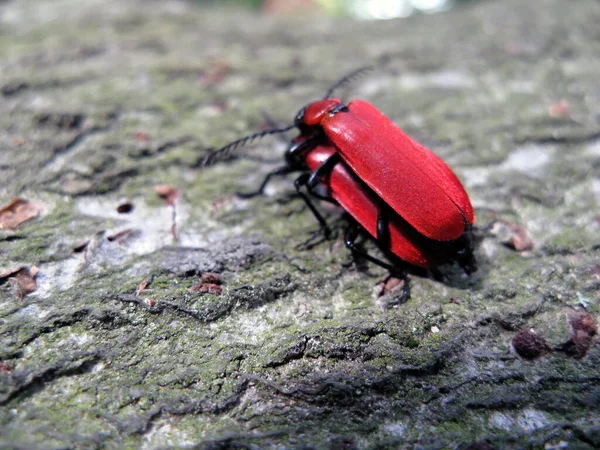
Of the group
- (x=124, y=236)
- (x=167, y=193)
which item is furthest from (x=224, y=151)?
(x=124, y=236)

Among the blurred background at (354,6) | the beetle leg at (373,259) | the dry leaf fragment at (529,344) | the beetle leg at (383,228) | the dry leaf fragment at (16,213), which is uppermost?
the blurred background at (354,6)

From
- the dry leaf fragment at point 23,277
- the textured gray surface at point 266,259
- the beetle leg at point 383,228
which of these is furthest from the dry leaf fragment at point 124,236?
the beetle leg at point 383,228

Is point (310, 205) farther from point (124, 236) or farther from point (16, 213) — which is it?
point (16, 213)

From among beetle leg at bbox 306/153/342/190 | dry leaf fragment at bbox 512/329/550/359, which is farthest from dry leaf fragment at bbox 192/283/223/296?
dry leaf fragment at bbox 512/329/550/359

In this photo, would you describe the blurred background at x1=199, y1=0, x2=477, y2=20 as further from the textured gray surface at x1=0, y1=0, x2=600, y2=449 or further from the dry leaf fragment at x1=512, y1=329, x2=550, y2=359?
the dry leaf fragment at x1=512, y1=329, x2=550, y2=359

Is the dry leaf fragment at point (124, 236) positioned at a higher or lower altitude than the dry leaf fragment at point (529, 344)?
higher

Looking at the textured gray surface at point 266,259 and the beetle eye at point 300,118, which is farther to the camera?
the beetle eye at point 300,118

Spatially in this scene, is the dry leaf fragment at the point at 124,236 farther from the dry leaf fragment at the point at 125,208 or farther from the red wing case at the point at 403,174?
the red wing case at the point at 403,174
